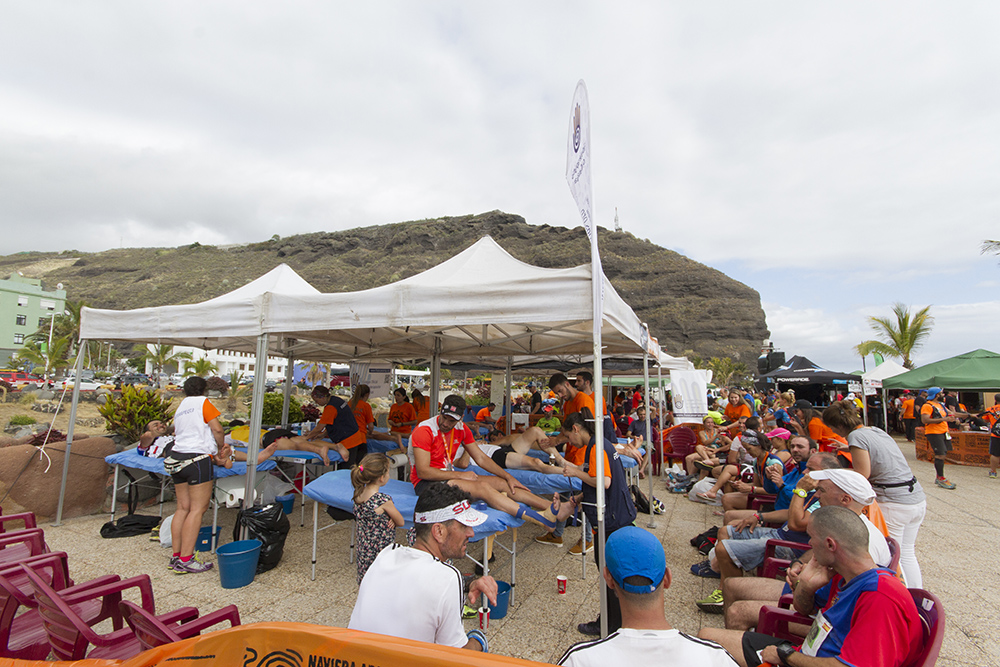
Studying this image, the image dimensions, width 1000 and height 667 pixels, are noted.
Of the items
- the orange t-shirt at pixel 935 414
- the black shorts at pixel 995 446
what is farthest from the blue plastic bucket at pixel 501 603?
the black shorts at pixel 995 446

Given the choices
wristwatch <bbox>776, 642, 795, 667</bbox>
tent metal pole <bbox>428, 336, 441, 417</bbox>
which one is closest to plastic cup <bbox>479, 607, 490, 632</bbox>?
wristwatch <bbox>776, 642, 795, 667</bbox>

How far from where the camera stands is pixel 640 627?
1.43 metres

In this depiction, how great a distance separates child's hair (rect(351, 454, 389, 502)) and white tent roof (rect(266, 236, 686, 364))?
3.59ft

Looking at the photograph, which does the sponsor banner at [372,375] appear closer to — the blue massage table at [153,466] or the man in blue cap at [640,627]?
the blue massage table at [153,466]

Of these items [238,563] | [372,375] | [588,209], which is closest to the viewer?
[588,209]

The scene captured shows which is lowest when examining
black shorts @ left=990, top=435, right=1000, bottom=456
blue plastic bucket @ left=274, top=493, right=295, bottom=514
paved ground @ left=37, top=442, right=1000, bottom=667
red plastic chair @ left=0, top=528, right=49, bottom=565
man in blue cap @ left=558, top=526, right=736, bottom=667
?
paved ground @ left=37, top=442, right=1000, bottom=667

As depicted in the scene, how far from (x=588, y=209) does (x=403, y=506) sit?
2.71 m

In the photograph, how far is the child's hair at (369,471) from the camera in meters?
3.15

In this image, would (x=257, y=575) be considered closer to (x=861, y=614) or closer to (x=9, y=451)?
(x=9, y=451)

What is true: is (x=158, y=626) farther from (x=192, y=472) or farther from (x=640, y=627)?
(x=192, y=472)

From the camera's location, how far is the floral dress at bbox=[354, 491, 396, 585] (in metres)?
3.09

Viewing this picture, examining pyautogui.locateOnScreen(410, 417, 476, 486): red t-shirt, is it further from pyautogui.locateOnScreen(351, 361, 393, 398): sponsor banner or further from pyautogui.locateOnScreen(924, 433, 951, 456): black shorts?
pyautogui.locateOnScreen(924, 433, 951, 456): black shorts

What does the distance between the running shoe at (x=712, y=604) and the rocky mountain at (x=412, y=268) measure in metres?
73.2

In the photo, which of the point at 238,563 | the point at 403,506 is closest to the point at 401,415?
the point at 238,563
